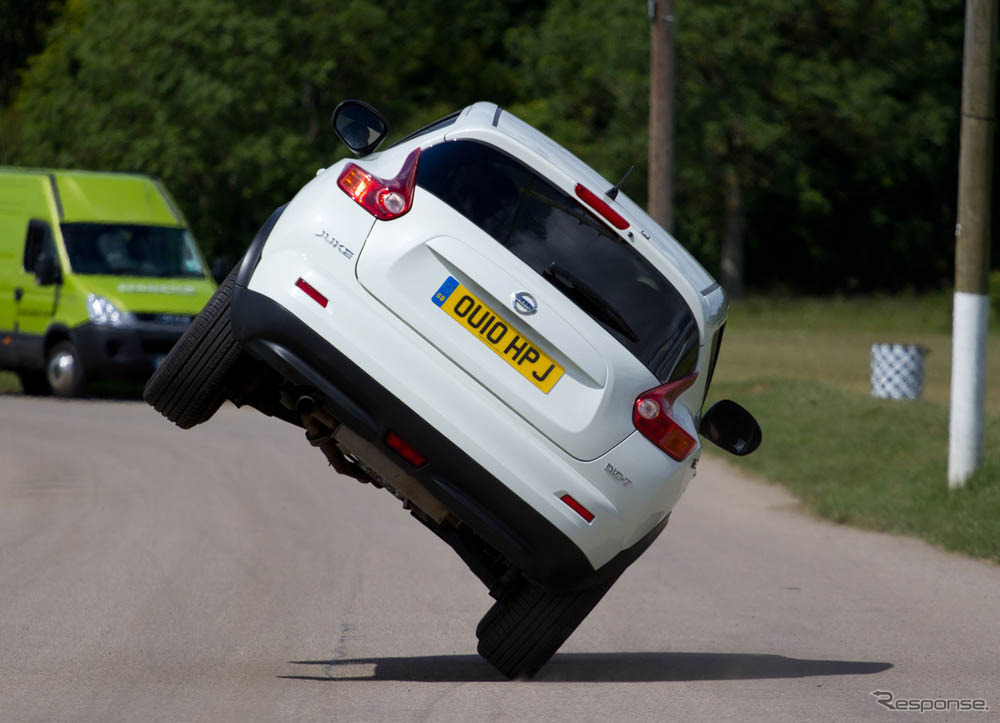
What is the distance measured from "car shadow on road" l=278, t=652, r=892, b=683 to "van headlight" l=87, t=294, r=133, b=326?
46.6 ft

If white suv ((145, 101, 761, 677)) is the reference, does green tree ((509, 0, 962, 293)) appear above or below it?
below

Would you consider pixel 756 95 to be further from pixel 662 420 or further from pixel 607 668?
pixel 662 420

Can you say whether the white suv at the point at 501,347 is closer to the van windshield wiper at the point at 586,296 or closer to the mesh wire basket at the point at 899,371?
the van windshield wiper at the point at 586,296

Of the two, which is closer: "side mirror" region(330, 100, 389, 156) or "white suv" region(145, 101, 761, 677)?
"white suv" region(145, 101, 761, 677)

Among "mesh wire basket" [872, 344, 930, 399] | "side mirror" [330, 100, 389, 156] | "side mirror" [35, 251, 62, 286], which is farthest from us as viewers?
"mesh wire basket" [872, 344, 930, 399]

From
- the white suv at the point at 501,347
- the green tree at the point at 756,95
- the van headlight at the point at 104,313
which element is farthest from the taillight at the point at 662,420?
the green tree at the point at 756,95

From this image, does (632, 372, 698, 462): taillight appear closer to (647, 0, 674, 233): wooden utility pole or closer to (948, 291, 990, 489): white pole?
(948, 291, 990, 489): white pole

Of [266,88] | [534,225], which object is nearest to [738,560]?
[534,225]

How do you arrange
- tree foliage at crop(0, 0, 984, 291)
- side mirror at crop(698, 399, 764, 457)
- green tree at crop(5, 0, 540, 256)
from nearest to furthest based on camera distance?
1. side mirror at crop(698, 399, 764, 457)
2. green tree at crop(5, 0, 540, 256)
3. tree foliage at crop(0, 0, 984, 291)

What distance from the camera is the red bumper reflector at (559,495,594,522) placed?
6.92 metres

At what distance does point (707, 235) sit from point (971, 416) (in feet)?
157

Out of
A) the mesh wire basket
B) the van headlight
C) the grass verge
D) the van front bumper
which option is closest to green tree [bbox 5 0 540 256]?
the grass verge

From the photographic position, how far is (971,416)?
535 inches

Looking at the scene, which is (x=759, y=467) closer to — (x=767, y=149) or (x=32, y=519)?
(x=32, y=519)
